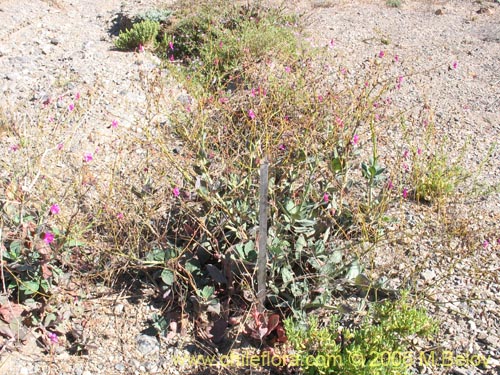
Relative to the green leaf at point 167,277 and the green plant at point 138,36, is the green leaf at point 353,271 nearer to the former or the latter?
the green leaf at point 167,277

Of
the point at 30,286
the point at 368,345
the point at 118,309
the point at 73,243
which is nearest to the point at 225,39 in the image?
the point at 73,243

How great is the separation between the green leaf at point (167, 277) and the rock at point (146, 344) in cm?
29

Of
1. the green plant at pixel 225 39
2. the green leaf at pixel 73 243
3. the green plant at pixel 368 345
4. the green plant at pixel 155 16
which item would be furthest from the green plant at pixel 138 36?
the green plant at pixel 368 345

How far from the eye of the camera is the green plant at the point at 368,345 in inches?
77.5

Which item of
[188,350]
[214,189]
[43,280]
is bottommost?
[188,350]

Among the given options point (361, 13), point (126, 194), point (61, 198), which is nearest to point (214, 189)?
point (126, 194)

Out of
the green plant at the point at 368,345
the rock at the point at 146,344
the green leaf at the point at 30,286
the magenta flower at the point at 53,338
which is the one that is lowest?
the rock at the point at 146,344

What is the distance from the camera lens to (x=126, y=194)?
9.54 ft

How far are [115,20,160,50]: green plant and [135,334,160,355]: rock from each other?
3.50 meters

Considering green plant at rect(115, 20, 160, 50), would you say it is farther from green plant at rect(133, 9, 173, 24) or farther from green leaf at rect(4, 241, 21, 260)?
green leaf at rect(4, 241, 21, 260)

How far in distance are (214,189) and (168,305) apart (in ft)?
2.10

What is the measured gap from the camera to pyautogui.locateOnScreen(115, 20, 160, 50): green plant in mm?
5164

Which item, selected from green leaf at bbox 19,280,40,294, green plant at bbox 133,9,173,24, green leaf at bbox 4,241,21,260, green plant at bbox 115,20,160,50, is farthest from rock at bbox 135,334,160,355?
green plant at bbox 133,9,173,24

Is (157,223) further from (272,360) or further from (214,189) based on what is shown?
(272,360)
